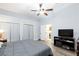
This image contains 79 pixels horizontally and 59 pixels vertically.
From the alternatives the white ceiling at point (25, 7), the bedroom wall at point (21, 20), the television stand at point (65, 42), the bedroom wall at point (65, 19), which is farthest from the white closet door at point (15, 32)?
the television stand at point (65, 42)

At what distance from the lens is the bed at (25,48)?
4.76ft

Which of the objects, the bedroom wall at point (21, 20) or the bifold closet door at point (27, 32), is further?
the bifold closet door at point (27, 32)

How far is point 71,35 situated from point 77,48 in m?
0.22

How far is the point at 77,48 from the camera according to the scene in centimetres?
164

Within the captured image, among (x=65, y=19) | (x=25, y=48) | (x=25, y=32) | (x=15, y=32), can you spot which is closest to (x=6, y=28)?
(x=15, y=32)

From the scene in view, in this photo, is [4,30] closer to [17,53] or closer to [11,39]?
[11,39]

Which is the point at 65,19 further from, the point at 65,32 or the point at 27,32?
the point at 27,32

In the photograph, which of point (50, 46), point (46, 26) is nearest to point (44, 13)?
point (46, 26)

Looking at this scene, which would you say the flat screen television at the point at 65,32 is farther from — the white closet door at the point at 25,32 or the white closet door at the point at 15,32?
the white closet door at the point at 15,32

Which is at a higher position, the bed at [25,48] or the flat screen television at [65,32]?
the flat screen television at [65,32]

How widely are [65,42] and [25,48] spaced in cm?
64

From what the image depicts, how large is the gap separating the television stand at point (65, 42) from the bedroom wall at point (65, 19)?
0.08 meters

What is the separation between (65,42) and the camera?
174cm

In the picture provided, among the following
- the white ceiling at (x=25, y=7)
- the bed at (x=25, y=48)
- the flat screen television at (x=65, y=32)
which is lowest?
the bed at (x=25, y=48)
